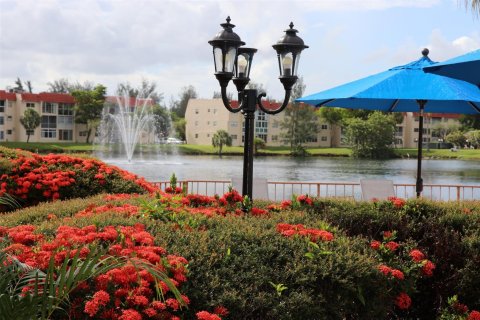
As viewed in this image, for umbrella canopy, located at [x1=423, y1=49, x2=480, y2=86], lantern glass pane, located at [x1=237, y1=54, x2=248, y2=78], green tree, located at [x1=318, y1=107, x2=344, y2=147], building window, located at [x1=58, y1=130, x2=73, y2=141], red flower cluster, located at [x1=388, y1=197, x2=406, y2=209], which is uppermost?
green tree, located at [x1=318, y1=107, x2=344, y2=147]

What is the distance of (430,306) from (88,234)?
298cm

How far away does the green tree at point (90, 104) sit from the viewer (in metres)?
74.6

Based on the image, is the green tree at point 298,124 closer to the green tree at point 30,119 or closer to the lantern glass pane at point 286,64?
the green tree at point 30,119

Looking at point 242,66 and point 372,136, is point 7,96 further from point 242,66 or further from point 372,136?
point 242,66

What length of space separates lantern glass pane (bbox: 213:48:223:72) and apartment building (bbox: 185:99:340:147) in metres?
69.5

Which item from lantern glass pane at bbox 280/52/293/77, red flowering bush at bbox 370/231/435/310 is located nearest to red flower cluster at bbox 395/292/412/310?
red flowering bush at bbox 370/231/435/310

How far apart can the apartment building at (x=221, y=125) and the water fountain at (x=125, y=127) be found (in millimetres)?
6747

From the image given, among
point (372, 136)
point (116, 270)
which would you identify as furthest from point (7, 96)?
point (116, 270)

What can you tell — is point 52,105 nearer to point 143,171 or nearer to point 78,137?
point 78,137

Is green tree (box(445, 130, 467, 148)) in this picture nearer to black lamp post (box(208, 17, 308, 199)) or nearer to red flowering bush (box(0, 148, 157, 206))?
red flowering bush (box(0, 148, 157, 206))

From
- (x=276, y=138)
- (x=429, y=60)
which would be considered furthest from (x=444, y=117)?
(x=429, y=60)

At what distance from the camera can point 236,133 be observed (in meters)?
79.2

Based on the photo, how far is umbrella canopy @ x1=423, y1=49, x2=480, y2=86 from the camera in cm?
549

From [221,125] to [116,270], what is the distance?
7583cm
